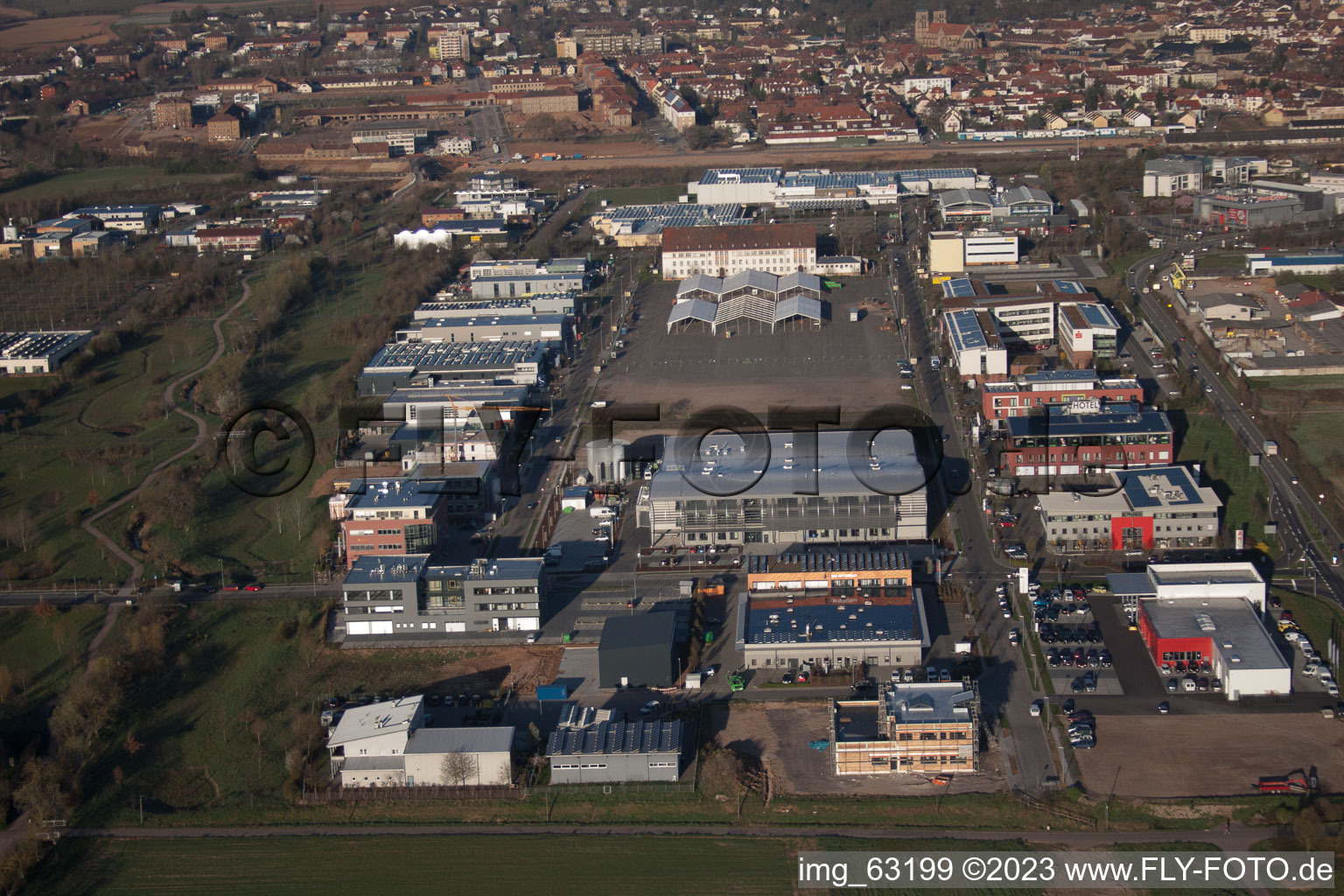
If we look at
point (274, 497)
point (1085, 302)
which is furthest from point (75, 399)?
point (1085, 302)

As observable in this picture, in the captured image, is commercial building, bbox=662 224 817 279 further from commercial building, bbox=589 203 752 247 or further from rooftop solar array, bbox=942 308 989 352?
rooftop solar array, bbox=942 308 989 352

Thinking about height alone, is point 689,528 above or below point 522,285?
below

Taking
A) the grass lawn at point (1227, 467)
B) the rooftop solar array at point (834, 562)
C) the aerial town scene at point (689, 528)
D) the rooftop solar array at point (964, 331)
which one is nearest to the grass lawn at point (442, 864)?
the aerial town scene at point (689, 528)

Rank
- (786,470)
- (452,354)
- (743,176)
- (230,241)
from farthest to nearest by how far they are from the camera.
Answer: (743,176) → (230,241) → (452,354) → (786,470)

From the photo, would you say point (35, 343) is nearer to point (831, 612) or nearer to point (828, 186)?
point (831, 612)

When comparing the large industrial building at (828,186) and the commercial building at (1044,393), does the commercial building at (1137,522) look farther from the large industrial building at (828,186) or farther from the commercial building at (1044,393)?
the large industrial building at (828,186)

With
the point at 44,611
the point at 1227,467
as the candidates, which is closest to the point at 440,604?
the point at 44,611
